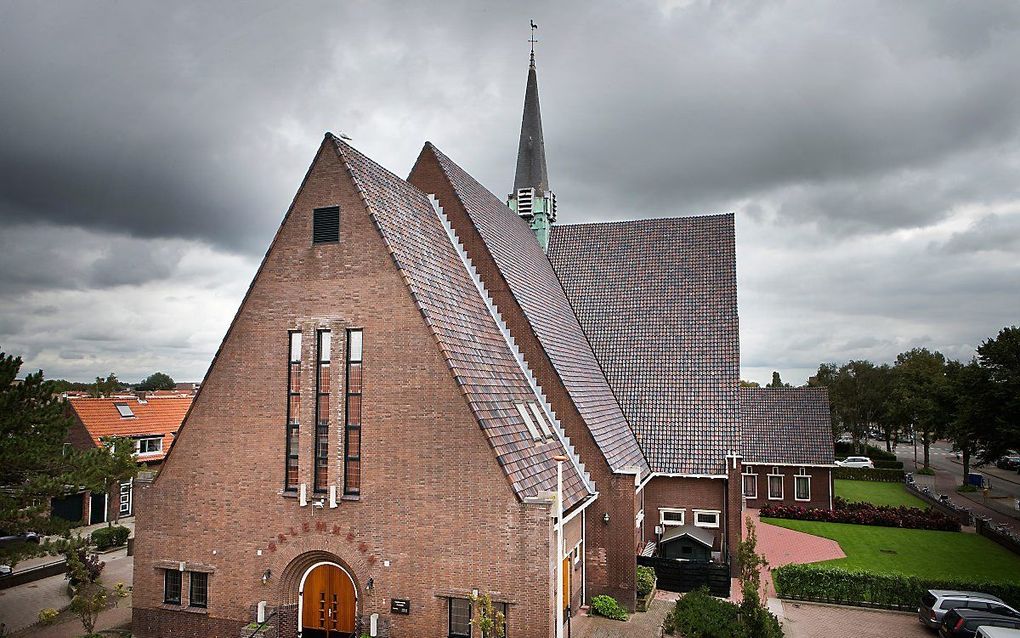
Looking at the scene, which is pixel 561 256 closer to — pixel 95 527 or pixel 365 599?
pixel 365 599

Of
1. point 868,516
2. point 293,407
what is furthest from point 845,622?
point 293,407

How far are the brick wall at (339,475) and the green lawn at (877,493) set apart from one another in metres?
37.5

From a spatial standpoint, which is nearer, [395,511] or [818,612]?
[395,511]

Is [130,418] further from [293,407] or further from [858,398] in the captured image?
[858,398]

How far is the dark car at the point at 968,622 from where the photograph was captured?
1747 centimetres

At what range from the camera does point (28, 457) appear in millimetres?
16844

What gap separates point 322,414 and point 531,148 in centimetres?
2003

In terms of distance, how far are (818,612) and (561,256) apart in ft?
53.5

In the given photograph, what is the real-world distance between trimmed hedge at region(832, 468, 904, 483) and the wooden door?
1877 inches

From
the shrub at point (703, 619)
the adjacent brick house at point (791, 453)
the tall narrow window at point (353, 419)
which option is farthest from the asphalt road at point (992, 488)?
the tall narrow window at point (353, 419)

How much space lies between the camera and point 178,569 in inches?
604

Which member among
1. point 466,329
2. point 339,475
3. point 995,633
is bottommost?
point 995,633

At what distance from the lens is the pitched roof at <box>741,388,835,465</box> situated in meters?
37.7

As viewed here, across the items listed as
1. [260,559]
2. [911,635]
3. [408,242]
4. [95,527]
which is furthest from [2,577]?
[911,635]
